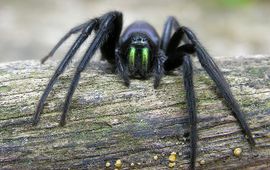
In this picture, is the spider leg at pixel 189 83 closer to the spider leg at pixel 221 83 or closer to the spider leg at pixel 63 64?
the spider leg at pixel 221 83

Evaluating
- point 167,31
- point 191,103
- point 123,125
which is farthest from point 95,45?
point 167,31

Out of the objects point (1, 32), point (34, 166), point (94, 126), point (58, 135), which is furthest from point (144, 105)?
point (1, 32)

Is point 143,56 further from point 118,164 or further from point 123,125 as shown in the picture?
point 118,164

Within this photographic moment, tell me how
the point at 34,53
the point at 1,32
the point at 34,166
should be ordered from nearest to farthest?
1. the point at 34,166
2. the point at 34,53
3. the point at 1,32

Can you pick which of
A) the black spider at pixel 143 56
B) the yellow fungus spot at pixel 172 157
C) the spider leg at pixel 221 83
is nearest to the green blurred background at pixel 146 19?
the black spider at pixel 143 56

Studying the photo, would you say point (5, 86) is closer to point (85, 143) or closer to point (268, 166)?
point (85, 143)

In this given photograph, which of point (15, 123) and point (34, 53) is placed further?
point (34, 53)
